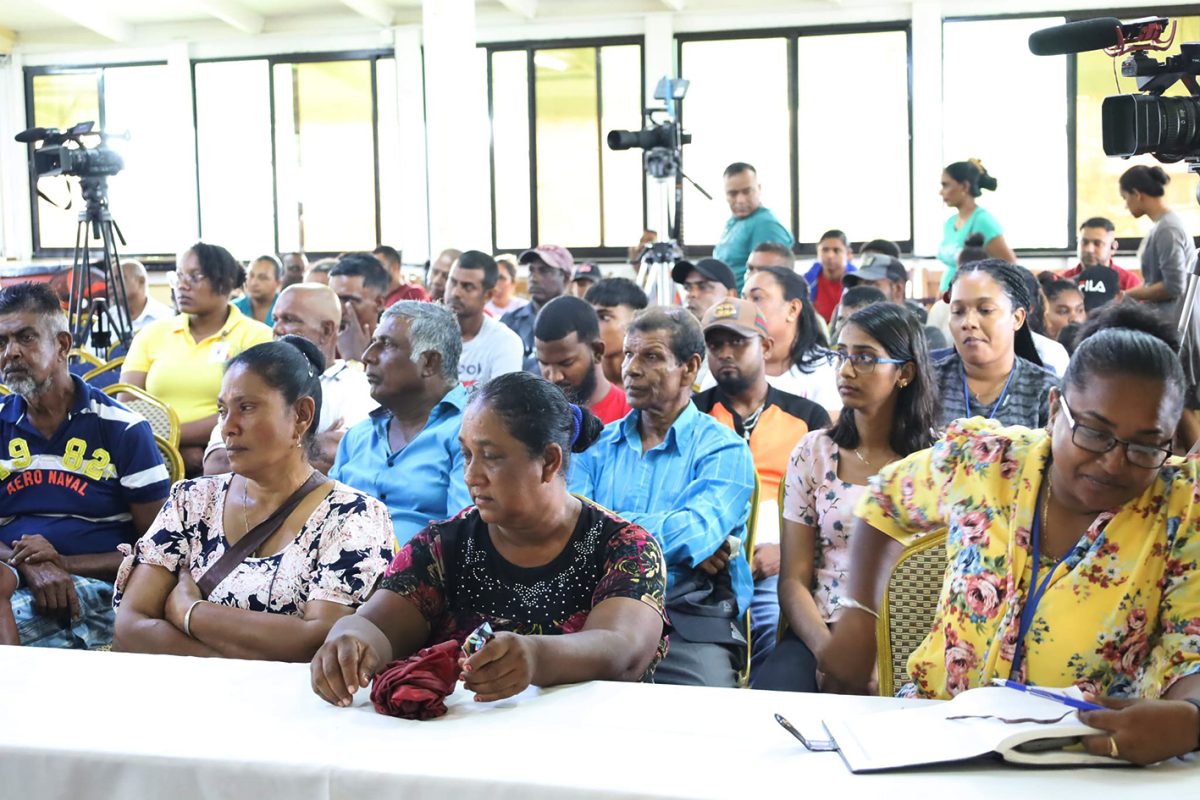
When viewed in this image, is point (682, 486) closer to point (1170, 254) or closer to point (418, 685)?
point (418, 685)

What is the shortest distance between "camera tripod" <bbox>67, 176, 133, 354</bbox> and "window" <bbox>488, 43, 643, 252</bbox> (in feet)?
20.0

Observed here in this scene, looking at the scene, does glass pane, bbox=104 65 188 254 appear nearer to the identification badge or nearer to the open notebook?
the identification badge

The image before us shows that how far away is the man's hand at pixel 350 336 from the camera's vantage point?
4.76 metres

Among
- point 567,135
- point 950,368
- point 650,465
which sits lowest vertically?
point 650,465

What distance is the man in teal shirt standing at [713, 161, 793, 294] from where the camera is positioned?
21.0 ft

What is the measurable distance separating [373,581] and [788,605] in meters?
0.86

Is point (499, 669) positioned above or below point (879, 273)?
below

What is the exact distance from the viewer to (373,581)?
2100 millimetres

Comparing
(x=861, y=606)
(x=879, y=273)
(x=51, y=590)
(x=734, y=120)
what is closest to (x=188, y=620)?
(x=51, y=590)

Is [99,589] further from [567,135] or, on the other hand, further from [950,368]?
[567,135]

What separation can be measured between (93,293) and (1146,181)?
5.07 m

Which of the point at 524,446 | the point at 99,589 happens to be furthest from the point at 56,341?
the point at 524,446

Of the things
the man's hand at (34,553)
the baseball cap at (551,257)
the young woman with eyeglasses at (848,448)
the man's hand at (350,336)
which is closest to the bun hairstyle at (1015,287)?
the young woman with eyeglasses at (848,448)

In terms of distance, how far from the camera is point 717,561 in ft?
8.41
